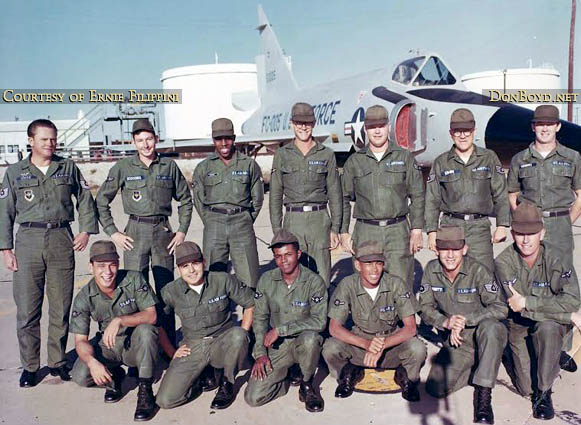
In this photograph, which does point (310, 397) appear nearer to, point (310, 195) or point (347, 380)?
point (347, 380)

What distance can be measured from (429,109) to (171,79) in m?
33.2

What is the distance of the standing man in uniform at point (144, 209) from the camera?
16.0ft

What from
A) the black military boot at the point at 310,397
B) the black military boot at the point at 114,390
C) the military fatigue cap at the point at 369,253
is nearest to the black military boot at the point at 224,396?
the black military boot at the point at 310,397

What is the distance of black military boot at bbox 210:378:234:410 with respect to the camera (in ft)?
12.6

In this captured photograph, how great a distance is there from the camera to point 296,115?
4867 millimetres

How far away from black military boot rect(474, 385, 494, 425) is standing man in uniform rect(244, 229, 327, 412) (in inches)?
40.1

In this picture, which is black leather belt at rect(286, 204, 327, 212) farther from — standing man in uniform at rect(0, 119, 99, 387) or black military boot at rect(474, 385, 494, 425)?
black military boot at rect(474, 385, 494, 425)

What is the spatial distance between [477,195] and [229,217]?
2.26 m

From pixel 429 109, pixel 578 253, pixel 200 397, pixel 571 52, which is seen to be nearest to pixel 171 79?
pixel 571 52

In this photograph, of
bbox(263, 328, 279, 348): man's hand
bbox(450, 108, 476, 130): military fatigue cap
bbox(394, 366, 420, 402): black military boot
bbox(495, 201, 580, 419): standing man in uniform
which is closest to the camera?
bbox(495, 201, 580, 419): standing man in uniform

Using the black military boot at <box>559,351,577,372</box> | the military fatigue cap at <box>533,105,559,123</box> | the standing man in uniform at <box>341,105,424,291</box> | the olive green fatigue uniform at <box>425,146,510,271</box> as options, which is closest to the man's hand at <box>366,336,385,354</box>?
the standing man in uniform at <box>341,105,424,291</box>

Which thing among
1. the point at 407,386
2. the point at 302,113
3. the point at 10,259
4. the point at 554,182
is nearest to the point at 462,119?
the point at 554,182

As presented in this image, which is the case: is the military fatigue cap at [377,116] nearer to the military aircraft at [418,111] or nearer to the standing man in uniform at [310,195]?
the standing man in uniform at [310,195]

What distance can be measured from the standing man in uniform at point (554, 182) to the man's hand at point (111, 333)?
357 cm
